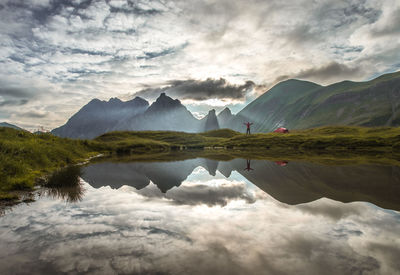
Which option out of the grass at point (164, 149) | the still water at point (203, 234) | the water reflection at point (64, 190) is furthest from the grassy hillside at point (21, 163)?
the still water at point (203, 234)

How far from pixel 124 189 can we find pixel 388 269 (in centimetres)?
1500

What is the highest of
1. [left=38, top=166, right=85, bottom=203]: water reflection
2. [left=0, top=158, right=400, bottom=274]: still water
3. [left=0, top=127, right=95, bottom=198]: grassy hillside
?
[left=0, top=127, right=95, bottom=198]: grassy hillside

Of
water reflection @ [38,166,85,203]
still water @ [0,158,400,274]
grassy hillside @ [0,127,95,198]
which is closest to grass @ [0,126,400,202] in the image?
grassy hillside @ [0,127,95,198]

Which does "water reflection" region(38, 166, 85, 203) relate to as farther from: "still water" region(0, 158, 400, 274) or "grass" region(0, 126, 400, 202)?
"grass" region(0, 126, 400, 202)

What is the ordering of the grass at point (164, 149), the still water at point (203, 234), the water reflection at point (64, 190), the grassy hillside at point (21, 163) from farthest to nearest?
the grass at point (164, 149) < the grassy hillside at point (21, 163) < the water reflection at point (64, 190) < the still water at point (203, 234)

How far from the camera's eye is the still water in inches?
226

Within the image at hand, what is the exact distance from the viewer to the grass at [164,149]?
18.1 m

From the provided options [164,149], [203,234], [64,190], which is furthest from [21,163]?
[164,149]

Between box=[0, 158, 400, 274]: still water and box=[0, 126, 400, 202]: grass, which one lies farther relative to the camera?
box=[0, 126, 400, 202]: grass

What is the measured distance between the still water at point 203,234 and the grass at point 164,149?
5.60 m

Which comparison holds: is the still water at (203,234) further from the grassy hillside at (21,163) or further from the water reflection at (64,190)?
the grassy hillside at (21,163)

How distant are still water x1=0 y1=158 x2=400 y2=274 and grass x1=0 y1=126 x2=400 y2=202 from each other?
560cm

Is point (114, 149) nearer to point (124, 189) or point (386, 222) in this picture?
point (124, 189)

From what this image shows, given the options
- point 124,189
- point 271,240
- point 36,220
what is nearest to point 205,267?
point 271,240
